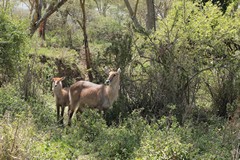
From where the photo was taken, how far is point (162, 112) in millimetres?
9695

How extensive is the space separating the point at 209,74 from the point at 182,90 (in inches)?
54.5

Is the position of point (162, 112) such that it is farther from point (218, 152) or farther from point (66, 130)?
point (218, 152)

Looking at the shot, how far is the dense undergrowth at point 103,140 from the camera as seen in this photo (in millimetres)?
5918

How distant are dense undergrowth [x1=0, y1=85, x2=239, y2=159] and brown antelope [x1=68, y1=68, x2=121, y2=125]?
1.06 m

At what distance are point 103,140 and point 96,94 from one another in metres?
2.66

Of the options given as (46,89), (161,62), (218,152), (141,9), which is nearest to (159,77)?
(161,62)

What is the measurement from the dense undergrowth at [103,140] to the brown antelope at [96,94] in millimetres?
1057

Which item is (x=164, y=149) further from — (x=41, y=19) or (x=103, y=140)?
(x=41, y=19)

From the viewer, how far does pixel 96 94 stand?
398 inches

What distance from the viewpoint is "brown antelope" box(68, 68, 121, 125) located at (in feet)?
33.0

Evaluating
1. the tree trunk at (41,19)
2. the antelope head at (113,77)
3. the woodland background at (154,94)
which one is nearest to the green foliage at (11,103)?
the woodland background at (154,94)

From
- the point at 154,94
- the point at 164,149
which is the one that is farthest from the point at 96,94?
the point at 164,149

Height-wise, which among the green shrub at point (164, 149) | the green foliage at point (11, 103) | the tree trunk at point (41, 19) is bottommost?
the green shrub at point (164, 149)

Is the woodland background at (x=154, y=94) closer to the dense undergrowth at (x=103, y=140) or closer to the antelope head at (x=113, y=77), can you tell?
the dense undergrowth at (x=103, y=140)
